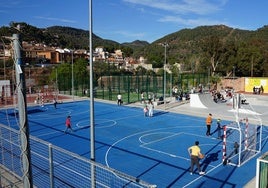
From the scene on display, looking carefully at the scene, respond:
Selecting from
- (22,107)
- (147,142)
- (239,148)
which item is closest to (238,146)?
(239,148)

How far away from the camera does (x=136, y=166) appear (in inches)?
603

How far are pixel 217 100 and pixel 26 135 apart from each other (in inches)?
1438

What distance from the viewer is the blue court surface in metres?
14.0

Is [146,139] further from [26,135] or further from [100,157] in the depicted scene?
[26,135]

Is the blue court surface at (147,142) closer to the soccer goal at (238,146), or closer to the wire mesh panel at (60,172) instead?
the soccer goal at (238,146)

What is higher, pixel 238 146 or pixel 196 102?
pixel 196 102

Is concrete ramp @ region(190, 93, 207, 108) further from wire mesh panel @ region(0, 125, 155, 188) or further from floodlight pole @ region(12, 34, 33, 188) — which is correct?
floodlight pole @ region(12, 34, 33, 188)

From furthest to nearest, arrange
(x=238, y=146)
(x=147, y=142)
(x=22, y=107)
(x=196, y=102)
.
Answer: (x=196, y=102), (x=147, y=142), (x=238, y=146), (x=22, y=107)

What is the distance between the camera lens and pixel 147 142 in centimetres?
1998

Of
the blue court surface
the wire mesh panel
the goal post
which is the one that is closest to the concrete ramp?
the blue court surface

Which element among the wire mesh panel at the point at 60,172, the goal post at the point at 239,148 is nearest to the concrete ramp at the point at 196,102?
the goal post at the point at 239,148

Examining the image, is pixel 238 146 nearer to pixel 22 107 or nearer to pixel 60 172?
pixel 60 172

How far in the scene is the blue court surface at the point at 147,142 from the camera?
14023mm

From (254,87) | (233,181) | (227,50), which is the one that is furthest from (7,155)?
(227,50)
